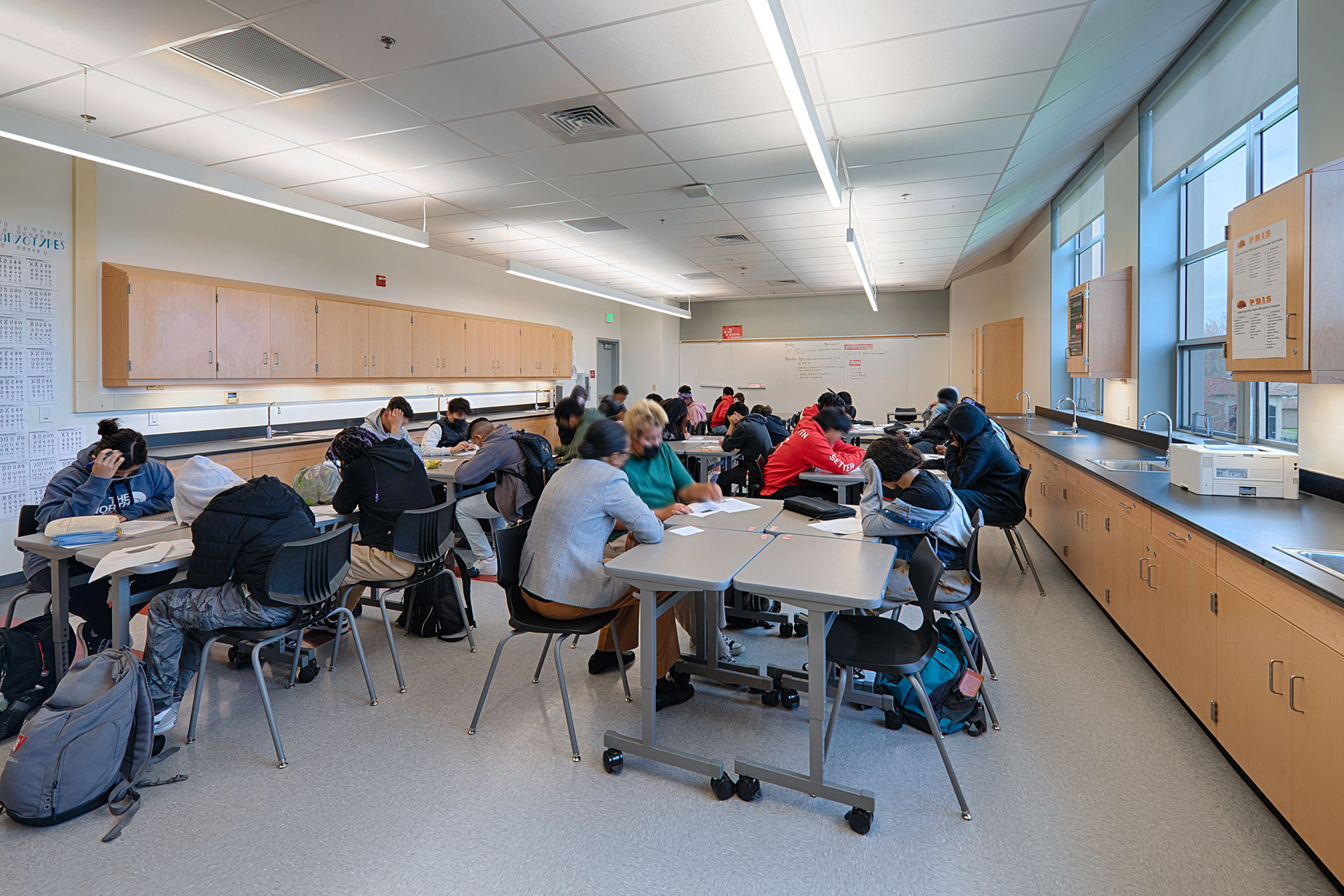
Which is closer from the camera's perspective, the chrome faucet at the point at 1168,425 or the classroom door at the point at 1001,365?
the chrome faucet at the point at 1168,425

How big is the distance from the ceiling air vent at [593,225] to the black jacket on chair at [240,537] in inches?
187

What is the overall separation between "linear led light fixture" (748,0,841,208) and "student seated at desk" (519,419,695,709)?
61.6 inches

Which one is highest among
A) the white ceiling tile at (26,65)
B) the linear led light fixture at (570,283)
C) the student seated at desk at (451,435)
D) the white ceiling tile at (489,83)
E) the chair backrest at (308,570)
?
the white ceiling tile at (489,83)

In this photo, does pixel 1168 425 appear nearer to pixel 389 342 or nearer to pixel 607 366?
pixel 389 342

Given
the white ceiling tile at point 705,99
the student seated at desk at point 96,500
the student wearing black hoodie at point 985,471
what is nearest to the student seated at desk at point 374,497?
the student seated at desk at point 96,500

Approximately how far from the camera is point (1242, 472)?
2945mm

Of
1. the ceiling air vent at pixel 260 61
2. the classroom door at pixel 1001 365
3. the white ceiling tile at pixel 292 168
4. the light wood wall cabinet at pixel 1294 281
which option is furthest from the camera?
the classroom door at pixel 1001 365

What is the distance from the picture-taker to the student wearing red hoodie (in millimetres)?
4441

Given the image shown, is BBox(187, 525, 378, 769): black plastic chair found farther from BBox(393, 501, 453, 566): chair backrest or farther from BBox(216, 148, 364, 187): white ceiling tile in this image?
BBox(216, 148, 364, 187): white ceiling tile

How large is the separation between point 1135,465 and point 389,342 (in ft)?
23.1

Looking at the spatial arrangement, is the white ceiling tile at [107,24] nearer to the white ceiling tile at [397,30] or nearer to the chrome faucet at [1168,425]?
the white ceiling tile at [397,30]

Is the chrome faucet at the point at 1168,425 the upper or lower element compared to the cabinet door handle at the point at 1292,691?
upper

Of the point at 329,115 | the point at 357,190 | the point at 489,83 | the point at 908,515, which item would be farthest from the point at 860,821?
the point at 357,190

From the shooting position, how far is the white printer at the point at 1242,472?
113 inches
